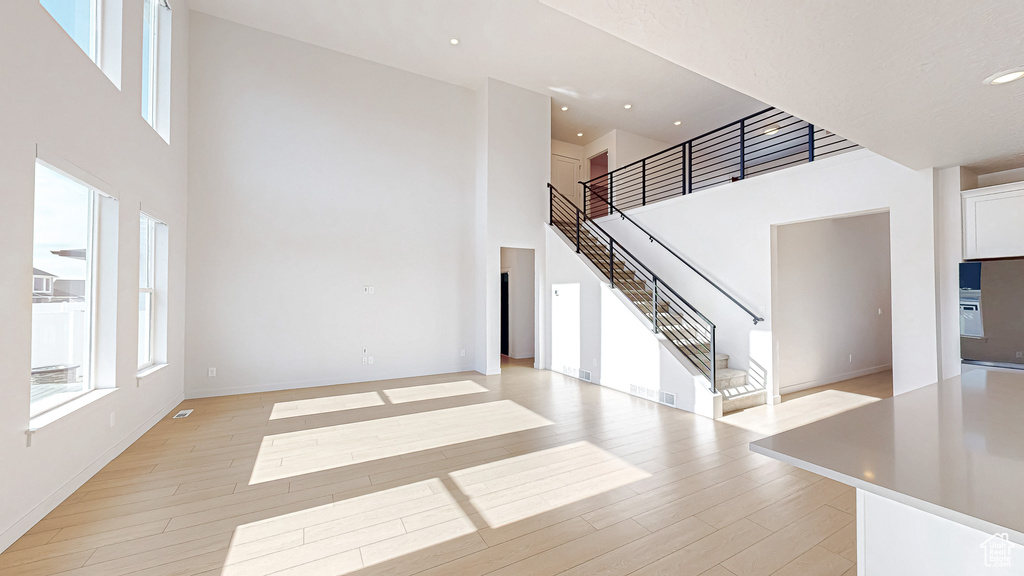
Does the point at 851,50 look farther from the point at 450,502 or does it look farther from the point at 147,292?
the point at 147,292

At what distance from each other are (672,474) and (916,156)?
12.0 feet

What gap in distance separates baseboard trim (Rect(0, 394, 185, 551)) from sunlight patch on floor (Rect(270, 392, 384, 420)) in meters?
1.20

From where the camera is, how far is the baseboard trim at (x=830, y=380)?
5922mm

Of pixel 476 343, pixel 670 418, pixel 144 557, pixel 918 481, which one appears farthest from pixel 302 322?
pixel 918 481

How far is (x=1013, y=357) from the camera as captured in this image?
12.0 ft

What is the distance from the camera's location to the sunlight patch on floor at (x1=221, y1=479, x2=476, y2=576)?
217 centimetres

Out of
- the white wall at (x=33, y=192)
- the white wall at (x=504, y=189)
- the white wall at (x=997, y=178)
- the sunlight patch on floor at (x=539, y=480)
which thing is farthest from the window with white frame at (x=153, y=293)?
the white wall at (x=997, y=178)

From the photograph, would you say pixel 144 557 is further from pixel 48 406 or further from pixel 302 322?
pixel 302 322

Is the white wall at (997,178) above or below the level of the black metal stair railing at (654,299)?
above

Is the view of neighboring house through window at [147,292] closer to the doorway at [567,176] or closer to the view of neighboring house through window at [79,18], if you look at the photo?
the view of neighboring house through window at [79,18]

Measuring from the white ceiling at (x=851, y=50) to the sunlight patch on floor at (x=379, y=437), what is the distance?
3.62 m

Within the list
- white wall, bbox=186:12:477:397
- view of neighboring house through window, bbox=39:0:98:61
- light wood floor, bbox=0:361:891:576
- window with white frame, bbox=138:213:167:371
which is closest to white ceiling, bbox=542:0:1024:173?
light wood floor, bbox=0:361:891:576

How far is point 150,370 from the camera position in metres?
4.50

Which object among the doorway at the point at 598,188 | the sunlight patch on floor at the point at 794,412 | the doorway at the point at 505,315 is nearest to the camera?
the sunlight patch on floor at the point at 794,412
